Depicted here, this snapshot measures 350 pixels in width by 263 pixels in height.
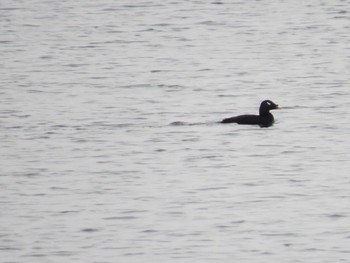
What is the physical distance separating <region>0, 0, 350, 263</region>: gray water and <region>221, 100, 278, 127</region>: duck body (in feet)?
0.78

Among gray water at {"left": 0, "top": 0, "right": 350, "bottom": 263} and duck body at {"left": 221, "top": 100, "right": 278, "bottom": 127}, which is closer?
gray water at {"left": 0, "top": 0, "right": 350, "bottom": 263}

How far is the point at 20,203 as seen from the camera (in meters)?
21.7

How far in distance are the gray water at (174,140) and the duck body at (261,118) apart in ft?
0.78

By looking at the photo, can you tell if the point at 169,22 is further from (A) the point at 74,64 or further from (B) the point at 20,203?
(B) the point at 20,203

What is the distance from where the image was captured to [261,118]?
28922 mm

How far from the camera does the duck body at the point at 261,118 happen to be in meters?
28.7

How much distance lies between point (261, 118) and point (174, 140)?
2.45 meters

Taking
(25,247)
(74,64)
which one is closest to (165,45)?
(74,64)

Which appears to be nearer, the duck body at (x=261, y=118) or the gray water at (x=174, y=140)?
the gray water at (x=174, y=140)

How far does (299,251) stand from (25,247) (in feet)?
11.9

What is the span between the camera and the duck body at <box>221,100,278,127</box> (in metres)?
28.7

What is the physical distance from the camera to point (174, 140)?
2727 cm

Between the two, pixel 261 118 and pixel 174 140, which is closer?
pixel 174 140

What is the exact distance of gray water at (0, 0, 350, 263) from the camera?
19562 millimetres
